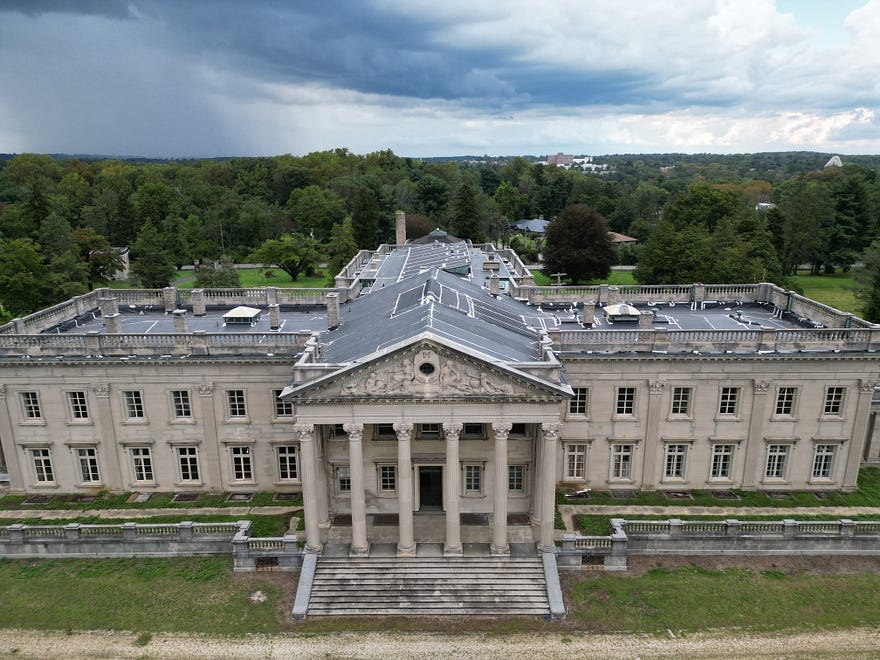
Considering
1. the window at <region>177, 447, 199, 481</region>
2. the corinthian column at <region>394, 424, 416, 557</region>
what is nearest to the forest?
the window at <region>177, 447, 199, 481</region>

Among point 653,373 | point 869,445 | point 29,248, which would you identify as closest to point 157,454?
point 653,373

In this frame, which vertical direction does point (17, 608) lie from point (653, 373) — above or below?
below

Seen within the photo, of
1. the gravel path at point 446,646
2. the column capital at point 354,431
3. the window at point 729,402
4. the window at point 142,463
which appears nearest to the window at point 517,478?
the gravel path at point 446,646

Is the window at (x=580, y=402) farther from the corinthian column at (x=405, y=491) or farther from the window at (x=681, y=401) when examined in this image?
the corinthian column at (x=405, y=491)

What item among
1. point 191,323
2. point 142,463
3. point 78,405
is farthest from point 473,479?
point 78,405

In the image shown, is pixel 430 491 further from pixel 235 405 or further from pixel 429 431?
pixel 235 405

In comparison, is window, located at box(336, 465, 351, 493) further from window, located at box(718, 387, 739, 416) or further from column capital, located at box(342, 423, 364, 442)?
window, located at box(718, 387, 739, 416)

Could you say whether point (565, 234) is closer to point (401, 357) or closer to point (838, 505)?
point (838, 505)

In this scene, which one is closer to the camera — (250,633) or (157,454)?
(250,633)
